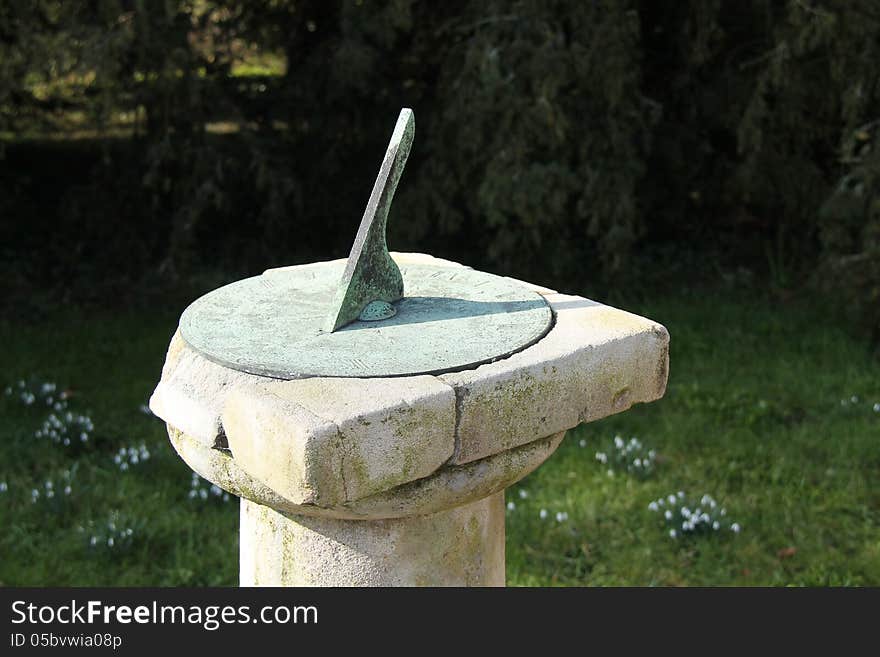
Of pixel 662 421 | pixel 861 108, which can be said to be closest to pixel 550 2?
pixel 861 108

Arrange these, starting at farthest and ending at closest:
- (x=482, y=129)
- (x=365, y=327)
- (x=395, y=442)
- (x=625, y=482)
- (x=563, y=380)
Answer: (x=482, y=129), (x=625, y=482), (x=365, y=327), (x=563, y=380), (x=395, y=442)

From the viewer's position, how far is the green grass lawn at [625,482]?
3.86 metres

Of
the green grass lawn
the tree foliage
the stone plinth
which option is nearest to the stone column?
the stone plinth

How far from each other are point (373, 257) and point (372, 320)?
148 millimetres

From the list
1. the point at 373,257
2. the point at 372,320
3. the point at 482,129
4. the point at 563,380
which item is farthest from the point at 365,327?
the point at 482,129

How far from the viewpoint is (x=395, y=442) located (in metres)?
2.27

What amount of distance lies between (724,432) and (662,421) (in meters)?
0.26

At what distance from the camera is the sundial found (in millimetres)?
2467

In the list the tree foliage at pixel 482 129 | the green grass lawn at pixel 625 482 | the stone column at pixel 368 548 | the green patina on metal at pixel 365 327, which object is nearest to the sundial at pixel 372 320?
the green patina on metal at pixel 365 327

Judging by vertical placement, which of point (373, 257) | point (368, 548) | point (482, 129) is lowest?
point (368, 548)

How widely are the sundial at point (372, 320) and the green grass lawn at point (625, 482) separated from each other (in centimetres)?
124

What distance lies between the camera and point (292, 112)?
632 cm

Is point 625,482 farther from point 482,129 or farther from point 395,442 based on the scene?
point 395,442

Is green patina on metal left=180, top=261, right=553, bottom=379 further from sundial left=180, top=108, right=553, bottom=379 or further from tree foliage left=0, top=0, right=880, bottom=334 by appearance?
tree foliage left=0, top=0, right=880, bottom=334
